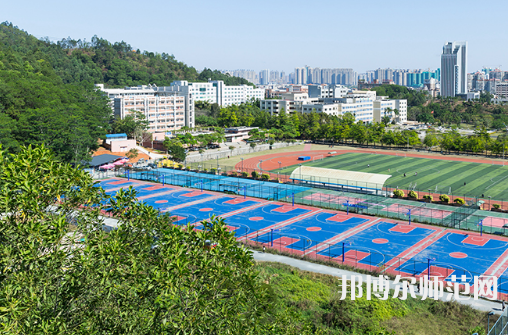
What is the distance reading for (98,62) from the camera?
559 feet

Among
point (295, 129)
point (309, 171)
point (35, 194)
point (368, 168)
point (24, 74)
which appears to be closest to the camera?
point (35, 194)

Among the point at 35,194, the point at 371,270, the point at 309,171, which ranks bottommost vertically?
the point at 371,270

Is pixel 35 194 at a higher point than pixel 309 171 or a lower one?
higher

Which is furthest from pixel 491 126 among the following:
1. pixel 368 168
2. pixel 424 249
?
pixel 424 249

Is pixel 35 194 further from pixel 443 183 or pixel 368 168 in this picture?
pixel 368 168

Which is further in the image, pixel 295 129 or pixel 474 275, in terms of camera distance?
pixel 295 129

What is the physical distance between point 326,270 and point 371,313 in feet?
26.8

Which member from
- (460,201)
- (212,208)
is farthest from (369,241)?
(212,208)

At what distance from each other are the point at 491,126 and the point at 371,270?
127 metres

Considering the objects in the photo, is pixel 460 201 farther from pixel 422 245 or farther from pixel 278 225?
pixel 278 225

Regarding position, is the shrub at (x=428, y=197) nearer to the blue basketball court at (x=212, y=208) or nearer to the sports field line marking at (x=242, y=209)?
the sports field line marking at (x=242, y=209)

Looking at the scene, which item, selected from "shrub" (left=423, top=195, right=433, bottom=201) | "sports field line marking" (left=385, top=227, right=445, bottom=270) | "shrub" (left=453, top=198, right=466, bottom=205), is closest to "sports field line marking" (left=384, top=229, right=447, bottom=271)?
"sports field line marking" (left=385, top=227, right=445, bottom=270)

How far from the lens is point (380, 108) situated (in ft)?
487

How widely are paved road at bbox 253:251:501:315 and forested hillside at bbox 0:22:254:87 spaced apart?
103 m
